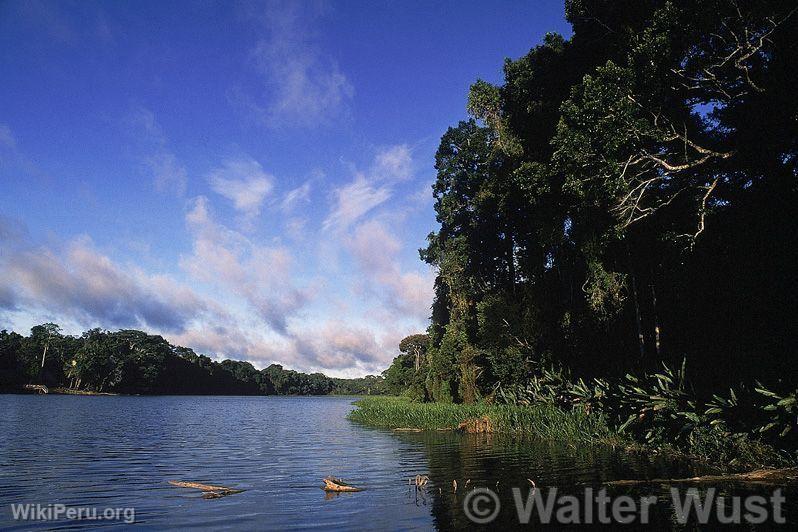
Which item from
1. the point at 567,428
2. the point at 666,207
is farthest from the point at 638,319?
the point at 567,428

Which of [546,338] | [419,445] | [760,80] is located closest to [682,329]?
[546,338]

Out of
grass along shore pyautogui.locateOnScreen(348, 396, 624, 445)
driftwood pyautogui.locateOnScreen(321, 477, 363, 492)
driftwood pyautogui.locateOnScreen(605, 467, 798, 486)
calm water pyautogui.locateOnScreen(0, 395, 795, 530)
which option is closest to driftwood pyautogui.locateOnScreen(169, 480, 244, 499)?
calm water pyautogui.locateOnScreen(0, 395, 795, 530)

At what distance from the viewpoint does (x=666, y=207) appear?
1931 cm

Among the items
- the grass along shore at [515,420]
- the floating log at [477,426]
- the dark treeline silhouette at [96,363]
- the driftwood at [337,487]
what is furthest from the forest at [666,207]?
the dark treeline silhouette at [96,363]

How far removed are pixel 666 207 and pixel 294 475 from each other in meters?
18.4

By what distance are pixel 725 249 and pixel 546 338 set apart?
12.1 m

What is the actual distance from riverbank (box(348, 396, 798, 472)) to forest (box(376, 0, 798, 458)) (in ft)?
1.61

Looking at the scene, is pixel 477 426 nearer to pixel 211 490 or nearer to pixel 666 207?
pixel 666 207

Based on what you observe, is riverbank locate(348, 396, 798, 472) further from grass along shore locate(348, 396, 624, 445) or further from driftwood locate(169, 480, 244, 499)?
driftwood locate(169, 480, 244, 499)

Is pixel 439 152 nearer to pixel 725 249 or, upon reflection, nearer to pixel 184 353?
Answer: pixel 725 249

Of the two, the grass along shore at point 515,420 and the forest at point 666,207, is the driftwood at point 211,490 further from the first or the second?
the grass along shore at point 515,420

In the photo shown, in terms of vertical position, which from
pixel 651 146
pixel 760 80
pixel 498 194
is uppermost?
pixel 498 194

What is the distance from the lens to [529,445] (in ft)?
67.4

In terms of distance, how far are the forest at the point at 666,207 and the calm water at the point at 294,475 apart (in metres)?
3.28
